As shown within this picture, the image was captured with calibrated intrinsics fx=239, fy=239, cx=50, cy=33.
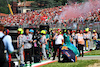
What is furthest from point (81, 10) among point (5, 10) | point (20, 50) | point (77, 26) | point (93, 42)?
point (5, 10)

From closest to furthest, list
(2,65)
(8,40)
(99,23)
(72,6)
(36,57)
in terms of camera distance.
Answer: (2,65) → (8,40) → (36,57) → (99,23) → (72,6)

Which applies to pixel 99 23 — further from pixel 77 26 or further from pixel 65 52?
pixel 65 52

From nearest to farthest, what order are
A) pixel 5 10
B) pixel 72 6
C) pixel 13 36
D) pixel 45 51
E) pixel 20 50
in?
pixel 13 36 < pixel 20 50 < pixel 45 51 < pixel 72 6 < pixel 5 10

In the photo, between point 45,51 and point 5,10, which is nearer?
point 45,51

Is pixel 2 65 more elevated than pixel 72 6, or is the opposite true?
pixel 72 6

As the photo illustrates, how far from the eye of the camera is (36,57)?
11195 mm

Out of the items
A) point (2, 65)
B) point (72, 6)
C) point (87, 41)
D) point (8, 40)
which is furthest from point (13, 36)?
point (72, 6)

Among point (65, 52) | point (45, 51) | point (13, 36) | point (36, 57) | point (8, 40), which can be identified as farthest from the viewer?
point (45, 51)

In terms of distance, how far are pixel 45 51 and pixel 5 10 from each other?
319 feet

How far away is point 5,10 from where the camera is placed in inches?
4210

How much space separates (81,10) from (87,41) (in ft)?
80.1

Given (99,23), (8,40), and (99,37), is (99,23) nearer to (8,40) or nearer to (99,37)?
(99,37)

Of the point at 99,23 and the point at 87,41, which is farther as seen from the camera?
the point at 99,23

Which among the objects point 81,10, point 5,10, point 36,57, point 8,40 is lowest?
point 36,57
